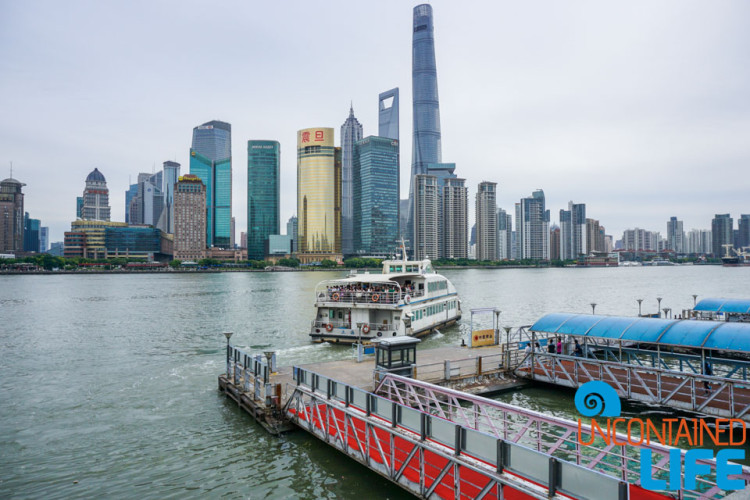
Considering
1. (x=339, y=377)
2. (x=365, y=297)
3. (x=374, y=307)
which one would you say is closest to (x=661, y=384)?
(x=339, y=377)

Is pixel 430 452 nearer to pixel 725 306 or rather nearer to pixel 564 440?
pixel 564 440

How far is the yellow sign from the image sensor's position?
110 feet

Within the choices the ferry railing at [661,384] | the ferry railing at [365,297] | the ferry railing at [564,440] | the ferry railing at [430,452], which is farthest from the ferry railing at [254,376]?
the ferry railing at [365,297]

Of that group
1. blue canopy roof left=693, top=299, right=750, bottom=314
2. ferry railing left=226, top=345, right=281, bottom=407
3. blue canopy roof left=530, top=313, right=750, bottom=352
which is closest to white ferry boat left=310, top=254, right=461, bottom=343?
blue canopy roof left=530, top=313, right=750, bottom=352

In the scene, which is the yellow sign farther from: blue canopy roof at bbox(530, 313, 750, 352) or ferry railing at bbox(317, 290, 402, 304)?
ferry railing at bbox(317, 290, 402, 304)

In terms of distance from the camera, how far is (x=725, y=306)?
40562mm

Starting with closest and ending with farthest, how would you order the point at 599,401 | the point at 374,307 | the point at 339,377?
the point at 599,401, the point at 339,377, the point at 374,307

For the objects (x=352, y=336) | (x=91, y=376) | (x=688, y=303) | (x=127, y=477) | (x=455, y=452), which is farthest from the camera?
(x=688, y=303)

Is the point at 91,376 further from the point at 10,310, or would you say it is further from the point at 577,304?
the point at 577,304

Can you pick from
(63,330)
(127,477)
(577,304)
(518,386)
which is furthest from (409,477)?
(577,304)

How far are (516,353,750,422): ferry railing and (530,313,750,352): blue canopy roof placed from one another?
63.8 inches

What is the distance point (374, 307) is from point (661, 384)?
22937mm

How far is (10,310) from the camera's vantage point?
7644 centimetres

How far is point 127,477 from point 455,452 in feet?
42.1
